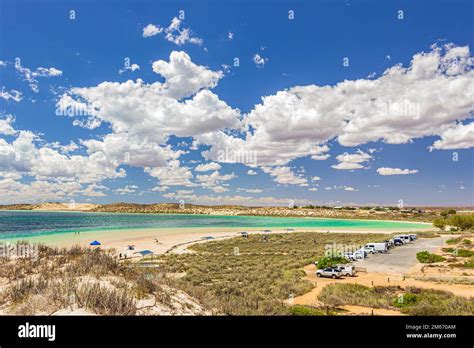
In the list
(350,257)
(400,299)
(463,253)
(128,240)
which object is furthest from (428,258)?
(128,240)

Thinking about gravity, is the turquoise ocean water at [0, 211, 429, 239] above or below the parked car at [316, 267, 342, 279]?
below

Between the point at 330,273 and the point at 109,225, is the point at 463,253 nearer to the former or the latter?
the point at 330,273

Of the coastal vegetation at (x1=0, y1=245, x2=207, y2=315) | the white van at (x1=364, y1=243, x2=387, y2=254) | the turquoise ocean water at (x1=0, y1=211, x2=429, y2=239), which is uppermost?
the coastal vegetation at (x1=0, y1=245, x2=207, y2=315)

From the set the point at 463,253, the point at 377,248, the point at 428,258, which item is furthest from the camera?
the point at 377,248

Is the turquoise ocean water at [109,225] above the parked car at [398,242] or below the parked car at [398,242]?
below

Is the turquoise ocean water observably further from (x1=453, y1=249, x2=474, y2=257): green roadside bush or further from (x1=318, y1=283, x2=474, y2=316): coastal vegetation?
(x1=318, y1=283, x2=474, y2=316): coastal vegetation

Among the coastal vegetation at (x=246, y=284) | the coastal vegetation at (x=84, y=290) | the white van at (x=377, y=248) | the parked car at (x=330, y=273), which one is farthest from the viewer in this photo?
the white van at (x=377, y=248)

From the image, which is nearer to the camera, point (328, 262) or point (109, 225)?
point (328, 262)

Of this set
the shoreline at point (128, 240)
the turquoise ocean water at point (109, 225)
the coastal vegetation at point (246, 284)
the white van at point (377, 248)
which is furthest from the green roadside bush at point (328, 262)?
the turquoise ocean water at point (109, 225)

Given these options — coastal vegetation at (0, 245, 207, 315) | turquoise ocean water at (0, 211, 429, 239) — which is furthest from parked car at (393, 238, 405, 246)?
coastal vegetation at (0, 245, 207, 315)

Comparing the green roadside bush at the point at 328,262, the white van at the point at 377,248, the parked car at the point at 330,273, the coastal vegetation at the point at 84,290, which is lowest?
the white van at the point at 377,248

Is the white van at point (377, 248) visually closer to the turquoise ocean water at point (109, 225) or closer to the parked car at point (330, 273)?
the parked car at point (330, 273)

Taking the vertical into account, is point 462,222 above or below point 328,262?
below
